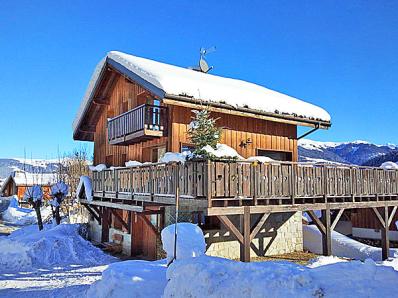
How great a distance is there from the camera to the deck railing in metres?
9.04

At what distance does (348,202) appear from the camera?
12.5m

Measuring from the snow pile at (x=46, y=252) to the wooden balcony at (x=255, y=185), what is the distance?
247cm

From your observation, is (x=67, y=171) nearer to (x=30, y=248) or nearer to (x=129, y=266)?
(x=30, y=248)

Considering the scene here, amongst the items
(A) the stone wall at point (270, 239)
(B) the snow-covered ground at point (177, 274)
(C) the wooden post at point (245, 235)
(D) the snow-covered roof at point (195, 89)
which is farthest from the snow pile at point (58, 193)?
(C) the wooden post at point (245, 235)

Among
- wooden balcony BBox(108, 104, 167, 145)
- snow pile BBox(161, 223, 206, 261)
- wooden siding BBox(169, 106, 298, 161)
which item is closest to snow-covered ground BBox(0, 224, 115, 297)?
snow pile BBox(161, 223, 206, 261)

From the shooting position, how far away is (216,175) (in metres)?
8.92

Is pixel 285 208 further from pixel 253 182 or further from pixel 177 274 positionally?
pixel 177 274

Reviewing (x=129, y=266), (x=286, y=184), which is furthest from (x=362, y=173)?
(x=129, y=266)

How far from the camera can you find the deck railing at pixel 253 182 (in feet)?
29.7

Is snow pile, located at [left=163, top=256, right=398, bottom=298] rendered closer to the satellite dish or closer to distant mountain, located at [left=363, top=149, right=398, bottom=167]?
the satellite dish

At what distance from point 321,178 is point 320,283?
7961 mm

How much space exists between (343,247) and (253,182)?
7.69 meters

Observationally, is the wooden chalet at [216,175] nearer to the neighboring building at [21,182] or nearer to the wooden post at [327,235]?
the wooden post at [327,235]

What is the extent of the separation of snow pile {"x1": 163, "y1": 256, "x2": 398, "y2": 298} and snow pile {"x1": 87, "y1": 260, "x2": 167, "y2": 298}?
57.6 inches
